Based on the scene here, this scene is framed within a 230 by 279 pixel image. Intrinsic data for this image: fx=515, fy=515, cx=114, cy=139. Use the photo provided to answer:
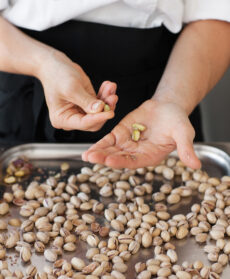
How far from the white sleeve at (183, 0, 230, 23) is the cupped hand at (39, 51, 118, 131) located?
1.04ft

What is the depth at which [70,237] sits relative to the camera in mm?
919

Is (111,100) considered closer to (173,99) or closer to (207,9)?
(173,99)

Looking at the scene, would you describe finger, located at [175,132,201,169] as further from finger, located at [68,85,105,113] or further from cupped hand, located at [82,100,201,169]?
finger, located at [68,85,105,113]

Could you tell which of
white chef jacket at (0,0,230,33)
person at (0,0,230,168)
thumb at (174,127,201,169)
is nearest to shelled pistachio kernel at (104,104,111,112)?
person at (0,0,230,168)

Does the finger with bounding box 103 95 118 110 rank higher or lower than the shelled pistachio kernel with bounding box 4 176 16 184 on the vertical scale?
Answer: higher

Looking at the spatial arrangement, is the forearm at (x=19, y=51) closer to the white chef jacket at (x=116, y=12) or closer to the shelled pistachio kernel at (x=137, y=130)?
the white chef jacket at (x=116, y=12)

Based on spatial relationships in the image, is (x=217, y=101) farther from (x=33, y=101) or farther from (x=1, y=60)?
(x=1, y=60)

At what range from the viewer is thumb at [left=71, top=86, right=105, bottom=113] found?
2.87 ft

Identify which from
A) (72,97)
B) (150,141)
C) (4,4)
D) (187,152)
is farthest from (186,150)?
(4,4)

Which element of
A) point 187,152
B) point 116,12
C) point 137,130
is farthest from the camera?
point 116,12

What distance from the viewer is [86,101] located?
894 mm

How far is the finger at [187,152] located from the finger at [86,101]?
0.48 ft

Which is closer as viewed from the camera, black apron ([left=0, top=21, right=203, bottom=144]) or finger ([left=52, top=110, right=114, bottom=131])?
finger ([left=52, top=110, right=114, bottom=131])

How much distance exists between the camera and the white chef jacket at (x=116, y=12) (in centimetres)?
105
